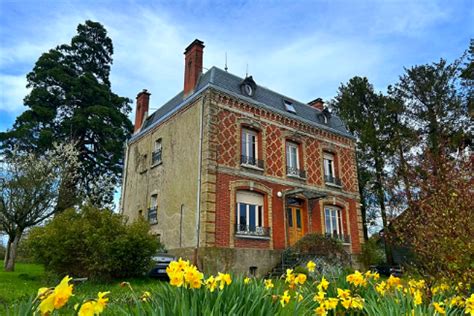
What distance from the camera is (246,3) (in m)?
7.27

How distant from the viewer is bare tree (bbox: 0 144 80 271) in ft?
42.1

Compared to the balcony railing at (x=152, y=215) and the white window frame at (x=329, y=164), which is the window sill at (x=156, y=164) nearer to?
the balcony railing at (x=152, y=215)

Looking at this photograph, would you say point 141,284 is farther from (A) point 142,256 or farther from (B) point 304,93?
(B) point 304,93

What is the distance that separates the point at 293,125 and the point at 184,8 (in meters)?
9.77

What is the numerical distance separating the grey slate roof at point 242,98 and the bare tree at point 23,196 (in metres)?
5.21

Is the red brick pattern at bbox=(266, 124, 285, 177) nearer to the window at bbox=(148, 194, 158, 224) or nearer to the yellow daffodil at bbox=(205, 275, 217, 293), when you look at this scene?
the window at bbox=(148, 194, 158, 224)

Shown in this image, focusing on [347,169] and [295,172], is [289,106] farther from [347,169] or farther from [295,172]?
[347,169]

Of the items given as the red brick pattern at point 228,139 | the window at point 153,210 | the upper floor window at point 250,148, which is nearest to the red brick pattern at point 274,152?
the upper floor window at point 250,148

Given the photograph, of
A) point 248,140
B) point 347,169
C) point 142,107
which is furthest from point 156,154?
point 347,169

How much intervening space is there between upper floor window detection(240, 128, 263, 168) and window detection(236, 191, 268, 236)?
1.32 metres

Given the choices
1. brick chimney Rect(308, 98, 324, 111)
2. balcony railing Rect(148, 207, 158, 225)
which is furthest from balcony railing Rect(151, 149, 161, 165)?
brick chimney Rect(308, 98, 324, 111)

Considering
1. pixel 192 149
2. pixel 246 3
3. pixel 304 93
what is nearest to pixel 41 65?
pixel 192 149

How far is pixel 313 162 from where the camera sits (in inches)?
652

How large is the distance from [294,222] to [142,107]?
34.3ft
